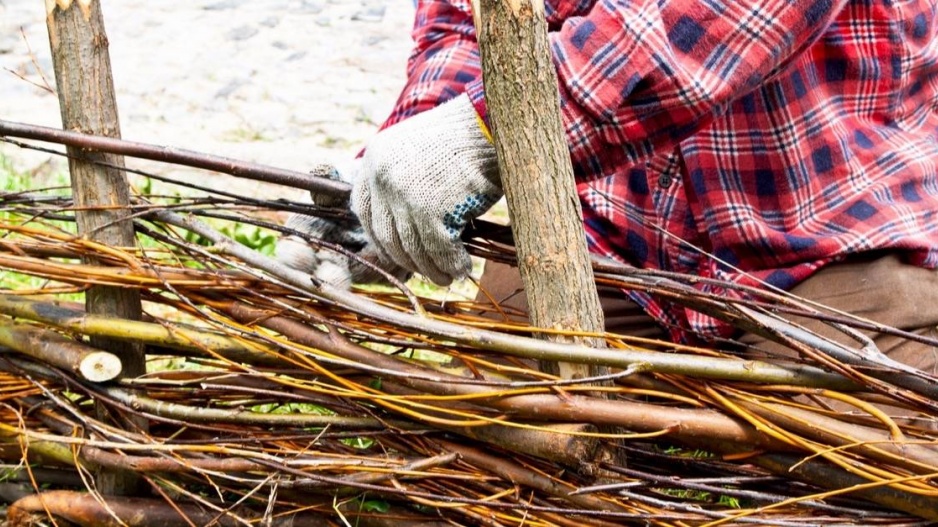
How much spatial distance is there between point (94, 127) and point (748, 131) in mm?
925

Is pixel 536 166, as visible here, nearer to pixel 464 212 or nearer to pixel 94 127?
pixel 464 212

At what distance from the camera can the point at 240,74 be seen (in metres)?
4.18

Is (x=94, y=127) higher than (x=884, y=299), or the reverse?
(x=94, y=127)

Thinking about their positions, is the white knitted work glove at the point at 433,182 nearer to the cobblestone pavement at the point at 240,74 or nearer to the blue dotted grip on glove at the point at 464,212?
the blue dotted grip on glove at the point at 464,212

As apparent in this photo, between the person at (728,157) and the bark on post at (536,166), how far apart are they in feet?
0.43

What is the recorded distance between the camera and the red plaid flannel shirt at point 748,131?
1212 mm

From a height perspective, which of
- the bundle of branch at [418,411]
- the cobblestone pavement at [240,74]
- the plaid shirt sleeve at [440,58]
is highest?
the plaid shirt sleeve at [440,58]

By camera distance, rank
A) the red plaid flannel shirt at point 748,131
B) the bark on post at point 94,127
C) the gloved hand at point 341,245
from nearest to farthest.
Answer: the red plaid flannel shirt at point 748,131 → the bark on post at point 94,127 → the gloved hand at point 341,245

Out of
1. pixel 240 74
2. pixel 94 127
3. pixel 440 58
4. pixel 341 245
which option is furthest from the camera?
pixel 240 74

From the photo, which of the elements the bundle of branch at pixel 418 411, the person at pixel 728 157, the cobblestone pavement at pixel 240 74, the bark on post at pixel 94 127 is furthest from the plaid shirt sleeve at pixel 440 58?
the cobblestone pavement at pixel 240 74

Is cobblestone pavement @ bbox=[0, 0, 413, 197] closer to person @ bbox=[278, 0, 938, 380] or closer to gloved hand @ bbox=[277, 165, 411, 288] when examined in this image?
gloved hand @ bbox=[277, 165, 411, 288]

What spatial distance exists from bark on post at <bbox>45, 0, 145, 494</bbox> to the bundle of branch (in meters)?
0.03

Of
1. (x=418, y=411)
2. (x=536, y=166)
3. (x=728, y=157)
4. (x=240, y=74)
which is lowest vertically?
(x=240, y=74)

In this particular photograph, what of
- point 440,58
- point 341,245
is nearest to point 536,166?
point 341,245
